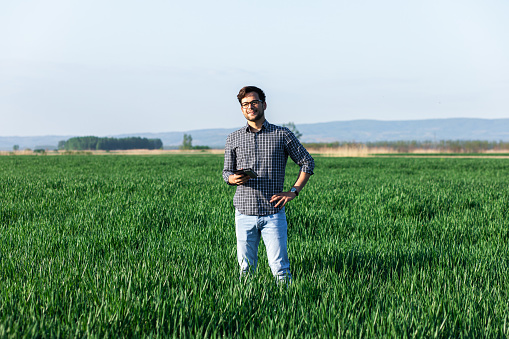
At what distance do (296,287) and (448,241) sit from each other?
378cm

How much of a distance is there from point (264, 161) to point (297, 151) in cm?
31

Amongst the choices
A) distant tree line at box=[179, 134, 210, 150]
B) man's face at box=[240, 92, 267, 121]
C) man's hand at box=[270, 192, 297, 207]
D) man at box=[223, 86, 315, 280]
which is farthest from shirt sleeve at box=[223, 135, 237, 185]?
distant tree line at box=[179, 134, 210, 150]

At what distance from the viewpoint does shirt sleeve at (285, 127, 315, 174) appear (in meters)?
3.47

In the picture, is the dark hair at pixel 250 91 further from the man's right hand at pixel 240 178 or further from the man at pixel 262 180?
the man's right hand at pixel 240 178

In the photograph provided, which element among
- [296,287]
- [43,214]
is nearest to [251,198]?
[296,287]

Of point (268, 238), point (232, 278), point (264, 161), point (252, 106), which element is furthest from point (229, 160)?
point (232, 278)

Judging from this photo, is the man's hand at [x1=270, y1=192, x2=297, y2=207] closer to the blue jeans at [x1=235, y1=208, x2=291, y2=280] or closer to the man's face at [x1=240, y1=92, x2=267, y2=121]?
the blue jeans at [x1=235, y1=208, x2=291, y2=280]

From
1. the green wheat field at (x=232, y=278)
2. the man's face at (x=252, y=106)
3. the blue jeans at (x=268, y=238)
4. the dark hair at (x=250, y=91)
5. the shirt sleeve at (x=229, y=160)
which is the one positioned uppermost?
the dark hair at (x=250, y=91)

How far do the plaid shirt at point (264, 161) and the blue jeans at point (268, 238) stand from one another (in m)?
0.07

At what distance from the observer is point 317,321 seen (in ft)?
8.98

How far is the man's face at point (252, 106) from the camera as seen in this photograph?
132 inches

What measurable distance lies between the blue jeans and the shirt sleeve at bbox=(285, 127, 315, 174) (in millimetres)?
475

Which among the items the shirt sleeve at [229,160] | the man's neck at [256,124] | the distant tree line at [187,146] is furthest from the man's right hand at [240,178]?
the distant tree line at [187,146]

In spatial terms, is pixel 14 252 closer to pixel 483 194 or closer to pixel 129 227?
pixel 129 227
